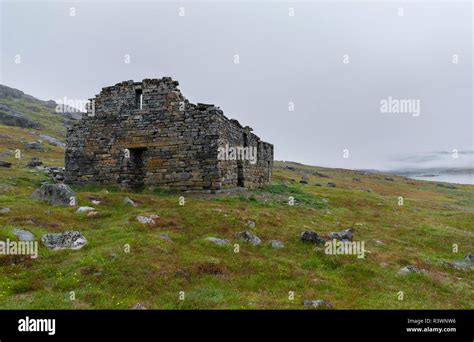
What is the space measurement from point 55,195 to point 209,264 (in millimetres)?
12140

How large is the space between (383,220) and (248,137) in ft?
45.7

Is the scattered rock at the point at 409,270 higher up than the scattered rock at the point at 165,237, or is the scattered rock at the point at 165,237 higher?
the scattered rock at the point at 165,237

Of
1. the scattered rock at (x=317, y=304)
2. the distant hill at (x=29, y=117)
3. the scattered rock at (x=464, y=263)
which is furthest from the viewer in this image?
the distant hill at (x=29, y=117)

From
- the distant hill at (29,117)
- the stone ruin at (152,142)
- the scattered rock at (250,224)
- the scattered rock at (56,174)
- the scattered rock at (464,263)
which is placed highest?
the distant hill at (29,117)

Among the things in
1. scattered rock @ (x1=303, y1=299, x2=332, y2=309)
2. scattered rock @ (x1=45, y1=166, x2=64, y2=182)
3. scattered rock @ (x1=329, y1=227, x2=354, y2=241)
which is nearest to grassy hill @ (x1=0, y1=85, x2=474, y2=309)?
scattered rock @ (x1=303, y1=299, x2=332, y2=309)

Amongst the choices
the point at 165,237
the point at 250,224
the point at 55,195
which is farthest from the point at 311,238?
the point at 55,195

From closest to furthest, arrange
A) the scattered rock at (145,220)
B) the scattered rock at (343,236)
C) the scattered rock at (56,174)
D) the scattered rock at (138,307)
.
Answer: the scattered rock at (138,307) < the scattered rock at (145,220) < the scattered rock at (343,236) < the scattered rock at (56,174)

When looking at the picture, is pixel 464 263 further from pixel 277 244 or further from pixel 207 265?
pixel 207 265

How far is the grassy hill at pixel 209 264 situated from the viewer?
422 inches

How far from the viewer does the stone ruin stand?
25.9m

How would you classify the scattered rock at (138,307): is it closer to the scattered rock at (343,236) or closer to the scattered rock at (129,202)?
the scattered rock at (343,236)

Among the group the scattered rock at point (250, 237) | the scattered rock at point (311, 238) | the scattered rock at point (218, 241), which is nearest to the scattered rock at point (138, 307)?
the scattered rock at point (218, 241)

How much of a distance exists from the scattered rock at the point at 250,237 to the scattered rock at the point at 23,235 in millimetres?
8818

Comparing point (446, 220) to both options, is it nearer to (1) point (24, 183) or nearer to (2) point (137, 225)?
(2) point (137, 225)
